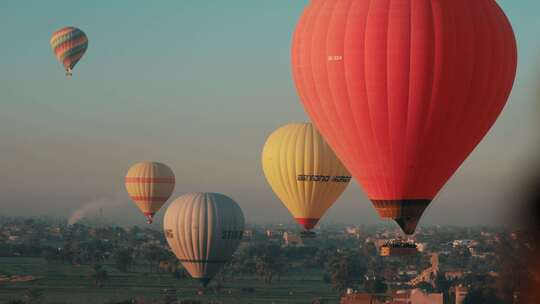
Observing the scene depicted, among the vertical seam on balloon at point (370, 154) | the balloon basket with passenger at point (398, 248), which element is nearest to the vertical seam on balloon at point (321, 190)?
the vertical seam on balloon at point (370, 154)

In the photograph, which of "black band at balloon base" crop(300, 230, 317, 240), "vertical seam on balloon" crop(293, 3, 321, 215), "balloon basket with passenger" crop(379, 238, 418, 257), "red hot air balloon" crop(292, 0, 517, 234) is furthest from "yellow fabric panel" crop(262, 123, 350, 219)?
"balloon basket with passenger" crop(379, 238, 418, 257)

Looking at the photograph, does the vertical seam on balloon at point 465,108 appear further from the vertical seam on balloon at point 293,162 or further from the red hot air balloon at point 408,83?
the vertical seam on balloon at point 293,162

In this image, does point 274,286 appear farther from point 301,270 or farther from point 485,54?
point 485,54

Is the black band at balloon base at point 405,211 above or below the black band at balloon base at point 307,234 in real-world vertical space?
below

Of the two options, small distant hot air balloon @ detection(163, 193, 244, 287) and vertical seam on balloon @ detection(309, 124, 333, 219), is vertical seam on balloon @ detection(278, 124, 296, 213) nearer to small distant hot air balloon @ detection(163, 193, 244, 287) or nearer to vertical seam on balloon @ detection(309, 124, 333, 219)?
vertical seam on balloon @ detection(309, 124, 333, 219)

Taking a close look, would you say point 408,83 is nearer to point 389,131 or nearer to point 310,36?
point 389,131

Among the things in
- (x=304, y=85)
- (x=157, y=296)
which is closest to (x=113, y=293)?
(x=157, y=296)

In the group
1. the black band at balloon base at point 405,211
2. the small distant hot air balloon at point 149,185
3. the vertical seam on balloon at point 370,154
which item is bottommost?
the black band at balloon base at point 405,211

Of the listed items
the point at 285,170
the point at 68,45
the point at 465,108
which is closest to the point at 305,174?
the point at 285,170
